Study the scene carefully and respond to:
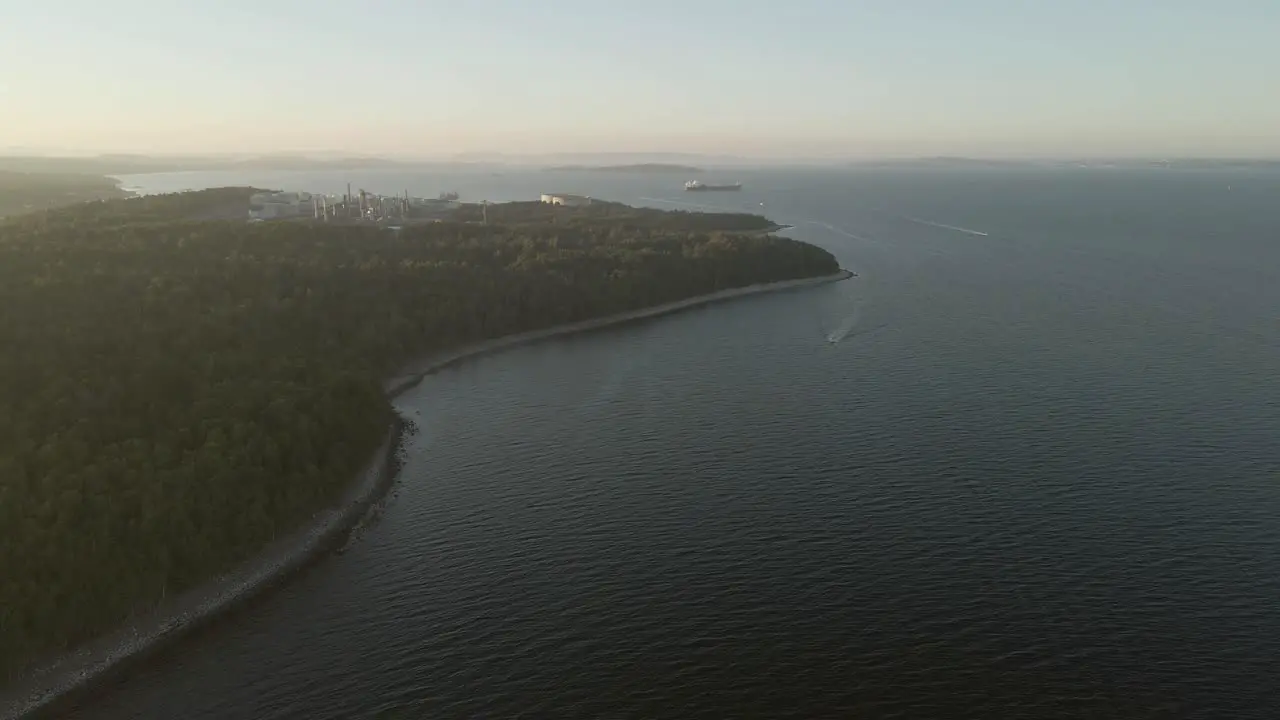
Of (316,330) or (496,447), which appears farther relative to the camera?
(316,330)

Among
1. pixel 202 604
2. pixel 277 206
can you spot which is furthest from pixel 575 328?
pixel 277 206

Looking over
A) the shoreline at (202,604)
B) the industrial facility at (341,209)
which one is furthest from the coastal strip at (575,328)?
the industrial facility at (341,209)

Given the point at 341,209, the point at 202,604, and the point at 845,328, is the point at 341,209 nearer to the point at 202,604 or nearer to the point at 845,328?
the point at 845,328

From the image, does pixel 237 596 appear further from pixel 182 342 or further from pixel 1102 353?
pixel 1102 353

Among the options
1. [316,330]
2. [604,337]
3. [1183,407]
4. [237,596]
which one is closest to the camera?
[237,596]

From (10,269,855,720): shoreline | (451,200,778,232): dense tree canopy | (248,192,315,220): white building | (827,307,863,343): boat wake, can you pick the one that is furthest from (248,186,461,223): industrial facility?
(10,269,855,720): shoreline

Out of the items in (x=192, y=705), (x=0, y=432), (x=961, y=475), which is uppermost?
(x=0, y=432)

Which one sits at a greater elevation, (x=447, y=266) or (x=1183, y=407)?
(x=447, y=266)

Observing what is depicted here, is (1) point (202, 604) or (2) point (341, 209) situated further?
(2) point (341, 209)

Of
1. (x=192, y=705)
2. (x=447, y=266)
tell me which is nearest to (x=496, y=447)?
(x=192, y=705)
